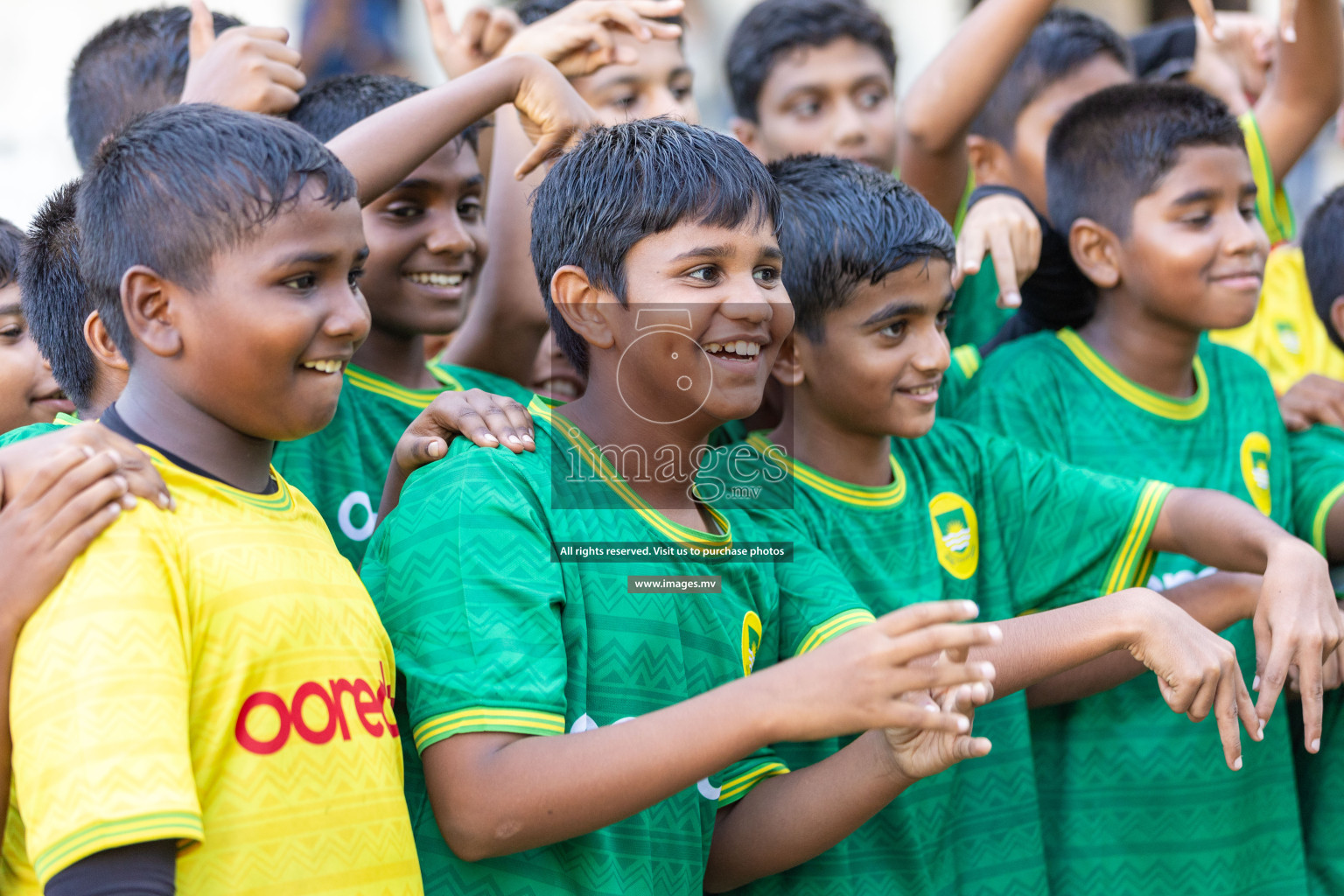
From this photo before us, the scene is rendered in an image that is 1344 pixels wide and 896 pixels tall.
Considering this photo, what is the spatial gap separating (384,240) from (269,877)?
1.45m

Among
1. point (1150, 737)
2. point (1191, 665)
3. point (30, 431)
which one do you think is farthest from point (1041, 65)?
point (30, 431)

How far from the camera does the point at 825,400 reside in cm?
247

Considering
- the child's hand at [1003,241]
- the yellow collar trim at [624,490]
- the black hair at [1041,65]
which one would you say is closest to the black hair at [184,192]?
the yellow collar trim at [624,490]

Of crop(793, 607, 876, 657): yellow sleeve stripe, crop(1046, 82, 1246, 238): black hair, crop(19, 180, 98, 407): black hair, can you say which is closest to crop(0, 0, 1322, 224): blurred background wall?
crop(19, 180, 98, 407): black hair

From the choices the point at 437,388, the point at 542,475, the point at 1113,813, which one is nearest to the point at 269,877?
the point at 542,475

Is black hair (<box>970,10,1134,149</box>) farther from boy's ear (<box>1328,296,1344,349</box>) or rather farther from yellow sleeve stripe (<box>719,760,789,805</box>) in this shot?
yellow sleeve stripe (<box>719,760,789,805</box>)

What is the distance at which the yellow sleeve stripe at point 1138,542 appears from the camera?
248cm

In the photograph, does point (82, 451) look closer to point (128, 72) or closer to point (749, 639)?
point (749, 639)

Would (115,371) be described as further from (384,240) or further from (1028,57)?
(1028,57)

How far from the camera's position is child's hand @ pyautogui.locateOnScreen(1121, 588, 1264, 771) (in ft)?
6.25

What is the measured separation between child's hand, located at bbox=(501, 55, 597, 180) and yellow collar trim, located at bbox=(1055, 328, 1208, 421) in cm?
127

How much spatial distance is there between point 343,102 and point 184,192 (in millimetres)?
1168

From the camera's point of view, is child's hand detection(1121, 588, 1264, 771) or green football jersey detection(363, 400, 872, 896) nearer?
green football jersey detection(363, 400, 872, 896)

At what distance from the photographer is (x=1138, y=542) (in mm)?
2482
